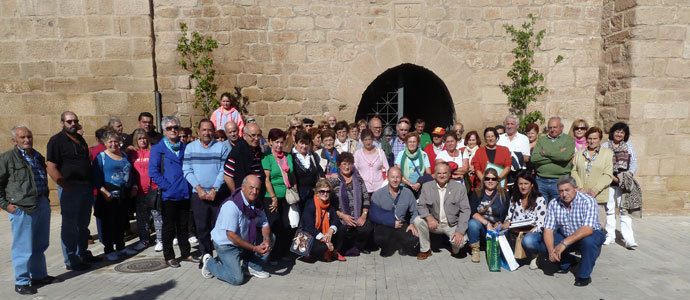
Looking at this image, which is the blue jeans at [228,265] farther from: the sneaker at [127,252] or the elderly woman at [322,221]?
the sneaker at [127,252]

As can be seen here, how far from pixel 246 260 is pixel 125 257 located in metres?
1.84

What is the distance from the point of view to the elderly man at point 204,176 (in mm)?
4750

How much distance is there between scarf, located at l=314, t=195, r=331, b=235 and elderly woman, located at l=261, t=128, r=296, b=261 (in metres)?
0.36

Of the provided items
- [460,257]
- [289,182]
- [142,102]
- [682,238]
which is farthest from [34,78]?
[682,238]

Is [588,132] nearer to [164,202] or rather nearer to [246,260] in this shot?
[246,260]

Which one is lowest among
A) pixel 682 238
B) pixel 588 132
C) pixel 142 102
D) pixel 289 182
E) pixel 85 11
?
pixel 682 238

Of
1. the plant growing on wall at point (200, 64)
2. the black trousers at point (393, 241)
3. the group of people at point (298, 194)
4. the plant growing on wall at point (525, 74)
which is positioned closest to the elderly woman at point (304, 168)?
the group of people at point (298, 194)

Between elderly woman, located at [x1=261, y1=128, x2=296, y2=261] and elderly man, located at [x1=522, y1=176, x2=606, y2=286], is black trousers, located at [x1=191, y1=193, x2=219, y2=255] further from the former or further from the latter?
elderly man, located at [x1=522, y1=176, x2=606, y2=286]

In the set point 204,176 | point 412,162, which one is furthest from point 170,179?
point 412,162

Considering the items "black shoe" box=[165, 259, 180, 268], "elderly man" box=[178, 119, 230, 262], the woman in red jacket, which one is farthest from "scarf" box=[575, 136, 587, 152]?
"black shoe" box=[165, 259, 180, 268]

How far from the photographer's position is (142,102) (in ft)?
24.1

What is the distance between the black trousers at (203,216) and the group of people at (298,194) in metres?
0.01

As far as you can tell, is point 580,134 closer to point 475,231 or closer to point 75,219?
point 475,231

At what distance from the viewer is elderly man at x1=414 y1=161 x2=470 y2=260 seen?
17.0 ft
